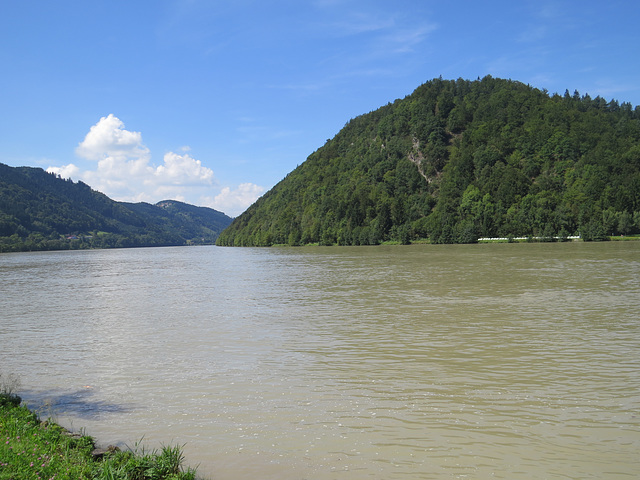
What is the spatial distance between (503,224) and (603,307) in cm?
13814

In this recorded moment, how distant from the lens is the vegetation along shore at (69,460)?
21.6ft

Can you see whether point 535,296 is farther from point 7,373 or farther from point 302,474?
point 7,373

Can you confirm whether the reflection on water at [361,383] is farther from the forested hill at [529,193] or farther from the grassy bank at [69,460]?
the forested hill at [529,193]

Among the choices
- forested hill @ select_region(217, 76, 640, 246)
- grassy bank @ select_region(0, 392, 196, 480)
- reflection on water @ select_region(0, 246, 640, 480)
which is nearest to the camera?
grassy bank @ select_region(0, 392, 196, 480)

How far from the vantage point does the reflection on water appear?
789cm

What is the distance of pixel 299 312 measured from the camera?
2522 centimetres

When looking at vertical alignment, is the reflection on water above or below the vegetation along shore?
below

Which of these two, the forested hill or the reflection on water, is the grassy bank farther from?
the forested hill

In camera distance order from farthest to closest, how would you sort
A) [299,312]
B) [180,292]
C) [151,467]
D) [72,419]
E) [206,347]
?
[180,292], [299,312], [206,347], [72,419], [151,467]

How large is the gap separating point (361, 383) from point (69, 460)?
23.1ft

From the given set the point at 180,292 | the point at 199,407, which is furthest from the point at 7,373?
the point at 180,292

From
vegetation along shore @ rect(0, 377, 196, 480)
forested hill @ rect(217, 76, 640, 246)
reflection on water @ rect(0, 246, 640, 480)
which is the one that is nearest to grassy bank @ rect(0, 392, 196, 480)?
vegetation along shore @ rect(0, 377, 196, 480)

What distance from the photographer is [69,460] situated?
7.04 m

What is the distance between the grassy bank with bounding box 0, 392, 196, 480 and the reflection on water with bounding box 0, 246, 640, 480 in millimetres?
871
